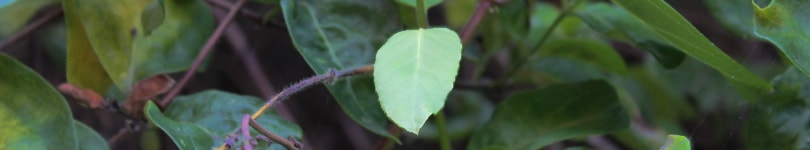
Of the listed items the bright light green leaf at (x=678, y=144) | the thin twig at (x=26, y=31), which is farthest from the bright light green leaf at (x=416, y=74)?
the thin twig at (x=26, y=31)

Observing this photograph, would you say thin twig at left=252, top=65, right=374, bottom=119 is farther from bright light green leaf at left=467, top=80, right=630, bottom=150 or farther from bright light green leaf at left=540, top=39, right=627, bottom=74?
bright light green leaf at left=540, top=39, right=627, bottom=74

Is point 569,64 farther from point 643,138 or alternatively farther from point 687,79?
point 687,79

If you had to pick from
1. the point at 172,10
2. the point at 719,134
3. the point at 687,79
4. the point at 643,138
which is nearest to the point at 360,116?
the point at 172,10

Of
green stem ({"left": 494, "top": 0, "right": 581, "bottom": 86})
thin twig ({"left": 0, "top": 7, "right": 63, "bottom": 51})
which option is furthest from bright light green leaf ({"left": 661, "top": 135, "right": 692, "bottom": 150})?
thin twig ({"left": 0, "top": 7, "right": 63, "bottom": 51})

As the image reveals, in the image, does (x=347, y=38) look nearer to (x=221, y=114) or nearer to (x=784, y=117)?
(x=221, y=114)

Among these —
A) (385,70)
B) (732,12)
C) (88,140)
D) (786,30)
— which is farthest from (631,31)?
(88,140)
